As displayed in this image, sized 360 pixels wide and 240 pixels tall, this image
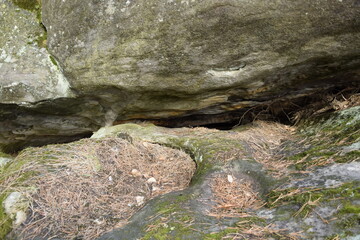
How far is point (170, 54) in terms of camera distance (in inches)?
146

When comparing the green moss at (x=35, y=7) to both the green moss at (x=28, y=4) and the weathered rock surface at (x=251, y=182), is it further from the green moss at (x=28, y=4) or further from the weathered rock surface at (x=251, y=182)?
the weathered rock surface at (x=251, y=182)

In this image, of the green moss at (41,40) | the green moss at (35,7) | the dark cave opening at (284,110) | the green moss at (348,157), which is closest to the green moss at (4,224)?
the green moss at (41,40)

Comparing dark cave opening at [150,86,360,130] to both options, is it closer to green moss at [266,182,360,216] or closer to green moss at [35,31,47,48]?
green moss at [266,182,360,216]

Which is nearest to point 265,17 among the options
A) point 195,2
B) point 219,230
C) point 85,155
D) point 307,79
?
point 195,2

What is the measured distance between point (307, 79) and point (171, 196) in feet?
8.86

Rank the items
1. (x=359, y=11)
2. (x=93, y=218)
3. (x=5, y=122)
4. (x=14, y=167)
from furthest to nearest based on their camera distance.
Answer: (x=5, y=122) < (x=14, y=167) < (x=359, y=11) < (x=93, y=218)

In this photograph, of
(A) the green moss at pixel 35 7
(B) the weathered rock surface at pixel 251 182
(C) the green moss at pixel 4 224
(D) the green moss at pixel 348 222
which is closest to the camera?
(D) the green moss at pixel 348 222

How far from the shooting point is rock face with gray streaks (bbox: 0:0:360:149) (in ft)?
10.8

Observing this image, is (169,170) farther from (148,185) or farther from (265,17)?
(265,17)

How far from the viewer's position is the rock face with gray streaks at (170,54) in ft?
10.8

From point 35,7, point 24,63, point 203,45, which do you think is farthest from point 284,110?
point 35,7

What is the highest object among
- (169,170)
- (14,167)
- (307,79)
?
(14,167)

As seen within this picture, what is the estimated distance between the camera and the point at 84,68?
13.0 ft

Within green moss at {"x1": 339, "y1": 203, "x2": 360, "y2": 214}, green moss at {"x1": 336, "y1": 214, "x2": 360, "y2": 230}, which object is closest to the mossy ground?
green moss at {"x1": 339, "y1": 203, "x2": 360, "y2": 214}
